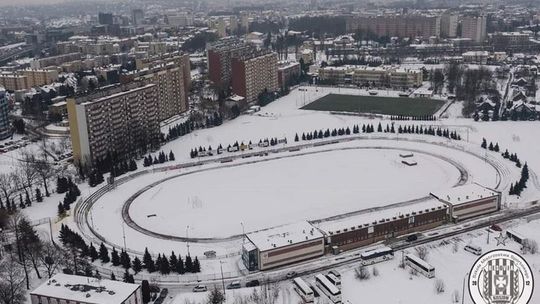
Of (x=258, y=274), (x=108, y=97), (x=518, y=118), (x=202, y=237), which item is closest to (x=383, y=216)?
(x=258, y=274)

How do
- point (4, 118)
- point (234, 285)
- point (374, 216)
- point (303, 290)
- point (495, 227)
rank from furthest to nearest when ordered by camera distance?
point (4, 118) < point (374, 216) < point (495, 227) < point (234, 285) < point (303, 290)

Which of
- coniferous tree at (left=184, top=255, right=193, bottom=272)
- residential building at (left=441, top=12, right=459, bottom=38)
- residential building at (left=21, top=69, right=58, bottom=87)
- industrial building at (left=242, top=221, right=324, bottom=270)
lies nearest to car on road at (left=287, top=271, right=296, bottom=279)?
industrial building at (left=242, top=221, right=324, bottom=270)

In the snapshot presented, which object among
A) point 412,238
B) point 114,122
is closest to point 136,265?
point 412,238

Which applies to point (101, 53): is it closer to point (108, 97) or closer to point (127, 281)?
point (108, 97)

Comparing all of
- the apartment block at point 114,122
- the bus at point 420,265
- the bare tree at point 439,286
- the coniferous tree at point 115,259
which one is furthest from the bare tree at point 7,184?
the bare tree at point 439,286

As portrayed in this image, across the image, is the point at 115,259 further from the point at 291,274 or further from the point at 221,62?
the point at 221,62
